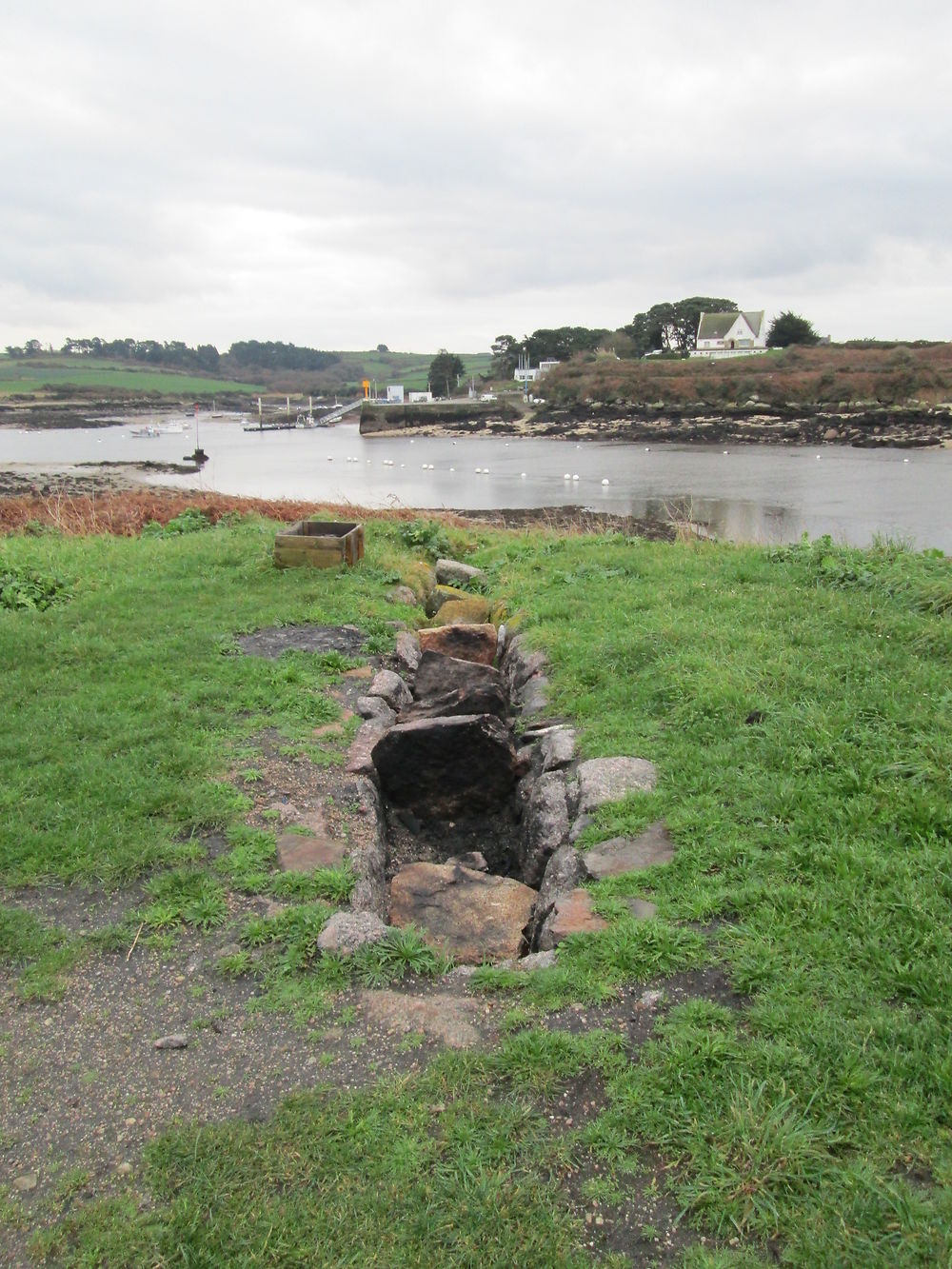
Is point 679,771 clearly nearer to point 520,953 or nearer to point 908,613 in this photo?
point 520,953

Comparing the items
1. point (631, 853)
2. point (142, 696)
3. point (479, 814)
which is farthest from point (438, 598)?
point (631, 853)

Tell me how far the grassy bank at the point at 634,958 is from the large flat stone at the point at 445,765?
0.66 metres

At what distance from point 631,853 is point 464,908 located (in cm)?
105

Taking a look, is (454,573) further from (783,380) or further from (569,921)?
(783,380)

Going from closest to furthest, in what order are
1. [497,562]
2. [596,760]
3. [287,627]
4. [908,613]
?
[596,760] → [908,613] → [287,627] → [497,562]

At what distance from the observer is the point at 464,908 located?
496 cm

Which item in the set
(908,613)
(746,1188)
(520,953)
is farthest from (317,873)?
(908,613)

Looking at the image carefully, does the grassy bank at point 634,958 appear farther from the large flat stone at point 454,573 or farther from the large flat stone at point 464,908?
the large flat stone at point 454,573

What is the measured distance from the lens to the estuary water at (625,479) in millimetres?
27688

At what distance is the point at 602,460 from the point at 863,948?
161 feet

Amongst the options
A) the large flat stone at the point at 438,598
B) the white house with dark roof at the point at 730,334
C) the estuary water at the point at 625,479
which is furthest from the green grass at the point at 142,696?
the white house with dark roof at the point at 730,334

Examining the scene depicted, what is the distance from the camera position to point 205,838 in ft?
16.9

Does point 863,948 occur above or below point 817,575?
below

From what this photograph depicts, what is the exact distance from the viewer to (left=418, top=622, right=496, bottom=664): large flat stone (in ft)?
31.9
